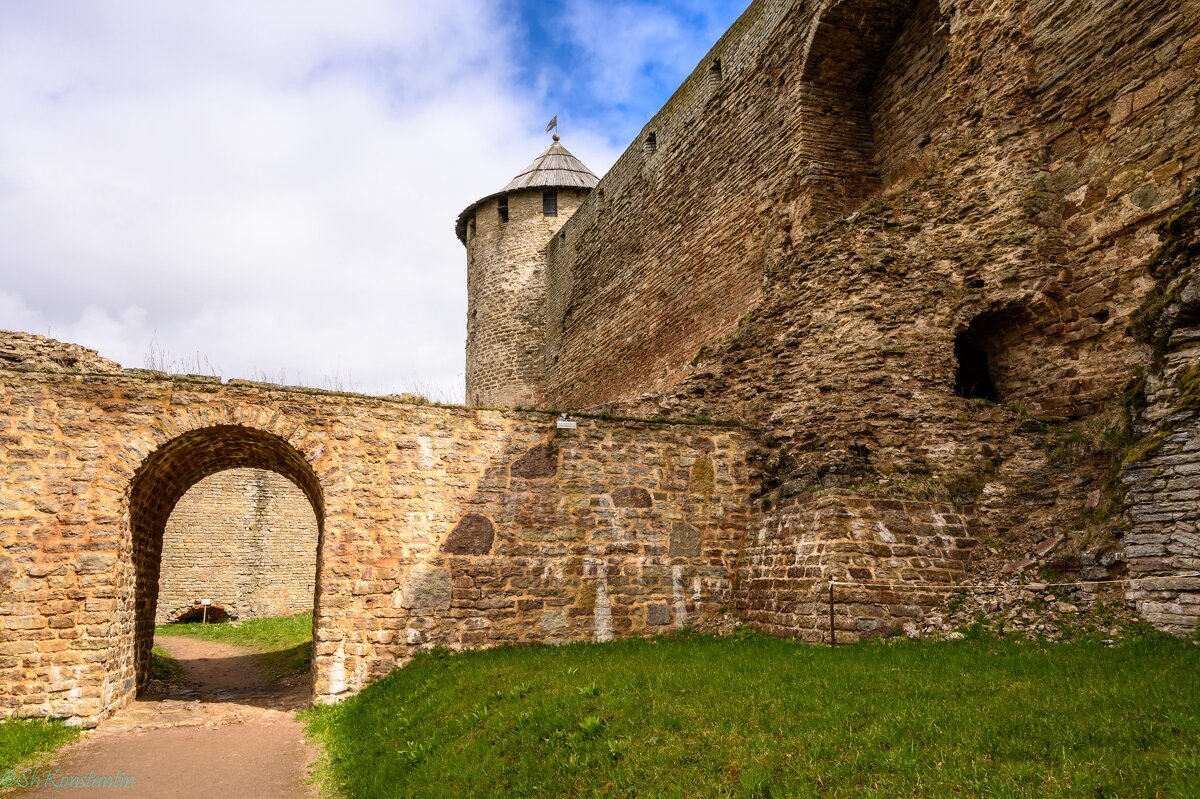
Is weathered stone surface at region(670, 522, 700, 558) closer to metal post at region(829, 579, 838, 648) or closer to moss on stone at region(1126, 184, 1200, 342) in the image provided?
metal post at region(829, 579, 838, 648)

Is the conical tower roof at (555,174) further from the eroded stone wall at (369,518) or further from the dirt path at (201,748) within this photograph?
the dirt path at (201,748)

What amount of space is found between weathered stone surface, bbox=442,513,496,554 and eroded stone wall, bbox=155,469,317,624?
51.9 ft

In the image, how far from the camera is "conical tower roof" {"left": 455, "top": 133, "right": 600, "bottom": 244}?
27297 mm

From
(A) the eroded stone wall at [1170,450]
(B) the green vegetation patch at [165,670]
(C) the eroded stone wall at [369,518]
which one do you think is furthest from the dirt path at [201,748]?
(A) the eroded stone wall at [1170,450]

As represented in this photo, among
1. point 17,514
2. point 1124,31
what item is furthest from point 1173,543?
point 17,514

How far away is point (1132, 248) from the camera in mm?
8664

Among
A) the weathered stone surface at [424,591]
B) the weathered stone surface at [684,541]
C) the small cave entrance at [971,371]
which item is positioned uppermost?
the small cave entrance at [971,371]

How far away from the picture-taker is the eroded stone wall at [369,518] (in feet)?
26.2

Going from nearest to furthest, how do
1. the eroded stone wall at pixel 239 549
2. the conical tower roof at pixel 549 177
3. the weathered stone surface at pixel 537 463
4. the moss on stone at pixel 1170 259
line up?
1. the moss on stone at pixel 1170 259
2. the weathered stone surface at pixel 537 463
3. the eroded stone wall at pixel 239 549
4. the conical tower roof at pixel 549 177

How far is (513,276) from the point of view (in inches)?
1036

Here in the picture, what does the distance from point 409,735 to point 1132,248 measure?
29.7 feet

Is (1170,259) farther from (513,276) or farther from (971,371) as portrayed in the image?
(513,276)

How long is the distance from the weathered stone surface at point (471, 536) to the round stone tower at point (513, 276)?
15645 mm

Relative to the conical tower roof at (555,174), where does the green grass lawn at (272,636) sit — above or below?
Result: below
